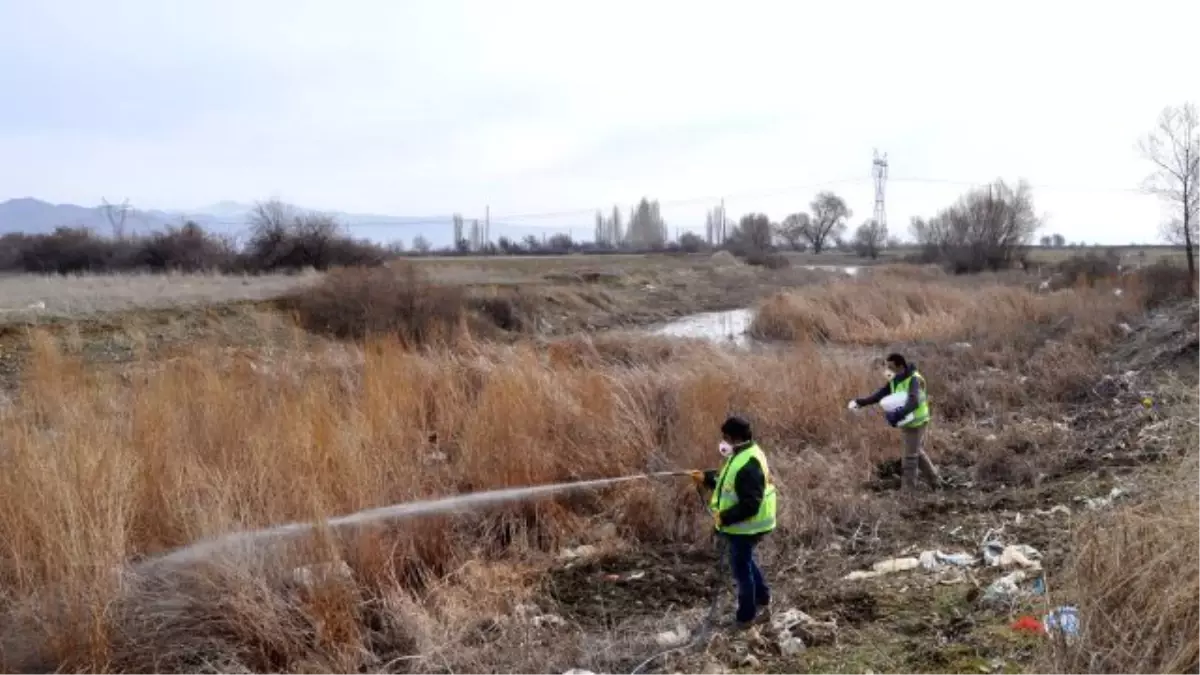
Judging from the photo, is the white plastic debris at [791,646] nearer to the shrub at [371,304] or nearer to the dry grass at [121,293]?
the shrub at [371,304]

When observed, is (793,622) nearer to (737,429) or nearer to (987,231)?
(737,429)

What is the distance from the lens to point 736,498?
5043 mm

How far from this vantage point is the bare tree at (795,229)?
109m

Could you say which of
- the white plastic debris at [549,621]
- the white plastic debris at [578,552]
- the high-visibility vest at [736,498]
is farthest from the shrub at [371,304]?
the high-visibility vest at [736,498]

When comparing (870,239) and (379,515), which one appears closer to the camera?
(379,515)

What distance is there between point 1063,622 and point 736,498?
1934 millimetres

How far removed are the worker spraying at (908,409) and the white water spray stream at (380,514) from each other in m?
2.67

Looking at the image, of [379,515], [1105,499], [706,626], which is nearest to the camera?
[706,626]

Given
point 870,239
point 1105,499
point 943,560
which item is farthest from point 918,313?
point 870,239

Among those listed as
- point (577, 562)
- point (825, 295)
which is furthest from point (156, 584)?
point (825, 295)

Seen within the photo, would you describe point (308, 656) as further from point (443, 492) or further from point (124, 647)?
point (443, 492)

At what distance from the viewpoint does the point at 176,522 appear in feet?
17.3

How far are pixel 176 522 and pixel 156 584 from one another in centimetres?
62

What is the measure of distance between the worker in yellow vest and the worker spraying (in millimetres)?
2998
